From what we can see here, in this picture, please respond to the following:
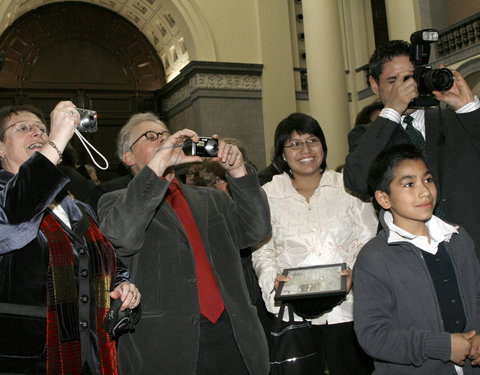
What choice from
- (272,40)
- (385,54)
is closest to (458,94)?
(385,54)

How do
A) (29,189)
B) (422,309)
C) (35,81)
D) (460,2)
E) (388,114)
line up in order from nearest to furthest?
(29,189), (422,309), (388,114), (35,81), (460,2)

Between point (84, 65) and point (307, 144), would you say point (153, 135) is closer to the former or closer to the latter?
point (307, 144)

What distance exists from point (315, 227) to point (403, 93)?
91cm

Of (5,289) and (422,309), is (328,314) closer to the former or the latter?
(422,309)

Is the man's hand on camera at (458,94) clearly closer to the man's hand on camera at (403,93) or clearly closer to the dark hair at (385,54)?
the man's hand on camera at (403,93)

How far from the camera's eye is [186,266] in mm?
2859

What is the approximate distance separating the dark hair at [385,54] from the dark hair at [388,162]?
67cm

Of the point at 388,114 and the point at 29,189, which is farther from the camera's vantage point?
the point at 388,114

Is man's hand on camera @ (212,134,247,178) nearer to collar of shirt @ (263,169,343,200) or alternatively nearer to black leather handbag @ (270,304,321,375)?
collar of shirt @ (263,169,343,200)

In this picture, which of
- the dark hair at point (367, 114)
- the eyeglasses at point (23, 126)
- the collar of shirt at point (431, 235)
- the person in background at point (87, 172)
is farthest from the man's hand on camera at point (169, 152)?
the person in background at point (87, 172)

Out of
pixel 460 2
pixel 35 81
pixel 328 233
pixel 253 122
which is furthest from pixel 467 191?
pixel 460 2

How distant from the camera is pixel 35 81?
13219mm

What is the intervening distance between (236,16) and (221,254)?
33.7ft

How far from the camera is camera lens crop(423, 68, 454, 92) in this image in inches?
113
